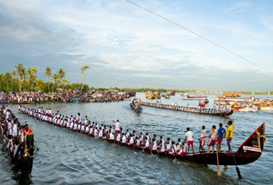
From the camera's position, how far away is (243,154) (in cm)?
1248

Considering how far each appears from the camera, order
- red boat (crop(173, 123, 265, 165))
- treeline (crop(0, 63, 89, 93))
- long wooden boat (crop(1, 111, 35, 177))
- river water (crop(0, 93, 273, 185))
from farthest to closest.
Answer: treeline (crop(0, 63, 89, 93))
river water (crop(0, 93, 273, 185))
long wooden boat (crop(1, 111, 35, 177))
red boat (crop(173, 123, 265, 165))

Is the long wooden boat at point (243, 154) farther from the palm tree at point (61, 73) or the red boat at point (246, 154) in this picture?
the palm tree at point (61, 73)

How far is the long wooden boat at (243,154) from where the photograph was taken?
11.7 metres

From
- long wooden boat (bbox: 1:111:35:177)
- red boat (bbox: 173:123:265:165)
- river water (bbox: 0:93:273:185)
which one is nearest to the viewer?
red boat (bbox: 173:123:265:165)

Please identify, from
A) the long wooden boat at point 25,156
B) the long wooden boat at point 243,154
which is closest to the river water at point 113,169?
the long wooden boat at point 25,156

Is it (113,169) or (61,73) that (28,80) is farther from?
(113,169)

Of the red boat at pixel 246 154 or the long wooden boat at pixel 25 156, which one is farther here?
the long wooden boat at pixel 25 156

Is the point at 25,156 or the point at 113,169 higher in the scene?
the point at 25,156

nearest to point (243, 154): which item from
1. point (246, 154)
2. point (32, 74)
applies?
point (246, 154)

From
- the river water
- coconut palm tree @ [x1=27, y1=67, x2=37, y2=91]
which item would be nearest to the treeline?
coconut palm tree @ [x1=27, y1=67, x2=37, y2=91]

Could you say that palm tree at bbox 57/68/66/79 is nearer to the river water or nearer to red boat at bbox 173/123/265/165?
the river water

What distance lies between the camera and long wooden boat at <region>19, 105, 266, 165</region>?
1172cm

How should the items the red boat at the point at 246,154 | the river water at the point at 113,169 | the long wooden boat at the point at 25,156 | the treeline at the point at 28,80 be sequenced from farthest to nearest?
the treeline at the point at 28,80 → the river water at the point at 113,169 → the long wooden boat at the point at 25,156 → the red boat at the point at 246,154

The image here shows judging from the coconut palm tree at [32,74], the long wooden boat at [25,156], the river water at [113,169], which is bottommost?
the river water at [113,169]
